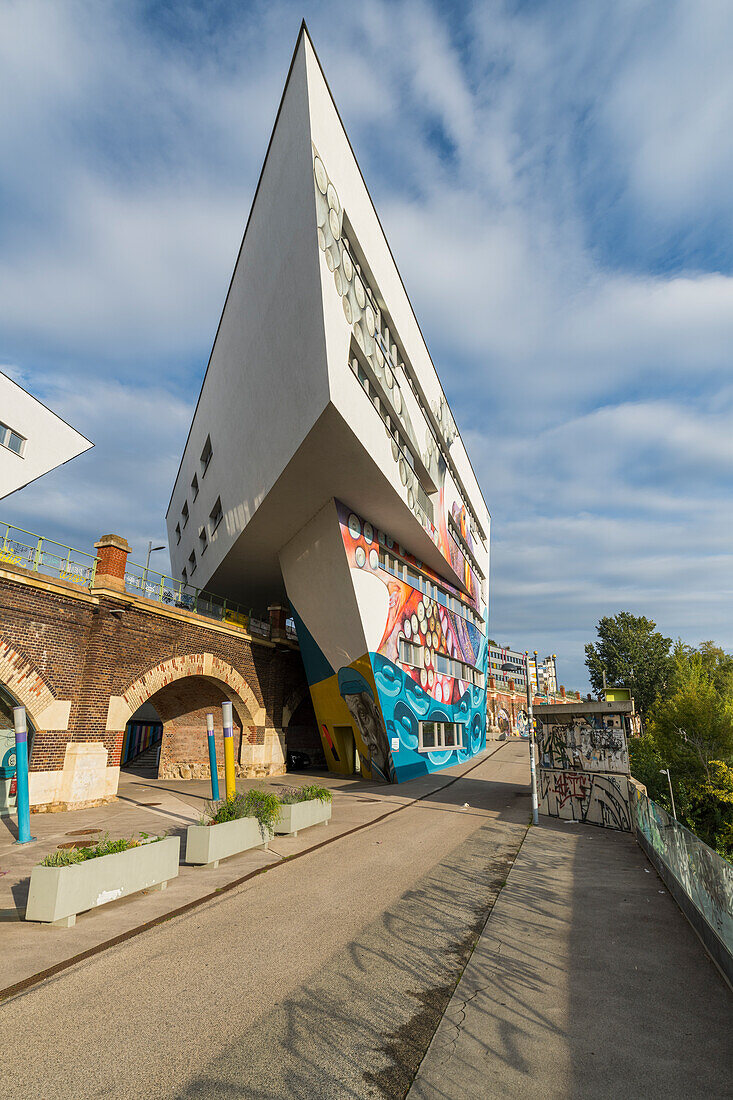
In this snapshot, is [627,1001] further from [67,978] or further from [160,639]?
[160,639]

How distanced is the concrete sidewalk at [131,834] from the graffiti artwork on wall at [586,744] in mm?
5771

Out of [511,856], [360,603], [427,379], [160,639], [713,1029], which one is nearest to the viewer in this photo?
[713,1029]

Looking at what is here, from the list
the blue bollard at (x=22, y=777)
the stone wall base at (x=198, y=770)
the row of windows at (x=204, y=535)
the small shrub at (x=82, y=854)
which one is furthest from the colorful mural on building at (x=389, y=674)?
the small shrub at (x=82, y=854)

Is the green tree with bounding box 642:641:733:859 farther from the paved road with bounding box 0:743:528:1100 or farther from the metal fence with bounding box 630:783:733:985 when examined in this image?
the paved road with bounding box 0:743:528:1100

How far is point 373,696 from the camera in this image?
24.6m

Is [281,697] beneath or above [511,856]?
above

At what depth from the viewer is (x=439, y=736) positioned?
32.0 meters

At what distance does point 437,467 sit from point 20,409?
23.6 m

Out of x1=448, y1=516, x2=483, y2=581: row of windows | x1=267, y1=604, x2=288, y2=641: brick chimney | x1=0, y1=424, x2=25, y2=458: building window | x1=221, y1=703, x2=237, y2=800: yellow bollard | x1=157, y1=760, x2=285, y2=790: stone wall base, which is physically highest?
x1=0, y1=424, x2=25, y2=458: building window

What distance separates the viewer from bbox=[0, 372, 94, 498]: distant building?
28.5 metres

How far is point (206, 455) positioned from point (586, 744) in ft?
87.3

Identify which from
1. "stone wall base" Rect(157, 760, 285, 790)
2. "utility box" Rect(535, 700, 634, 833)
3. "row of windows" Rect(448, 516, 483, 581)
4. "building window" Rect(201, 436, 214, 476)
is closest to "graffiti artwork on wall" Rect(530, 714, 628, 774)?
"utility box" Rect(535, 700, 634, 833)

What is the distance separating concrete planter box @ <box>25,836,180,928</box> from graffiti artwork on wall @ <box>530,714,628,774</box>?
11.8 m

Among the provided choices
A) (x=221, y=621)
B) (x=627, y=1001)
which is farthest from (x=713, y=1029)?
(x=221, y=621)
